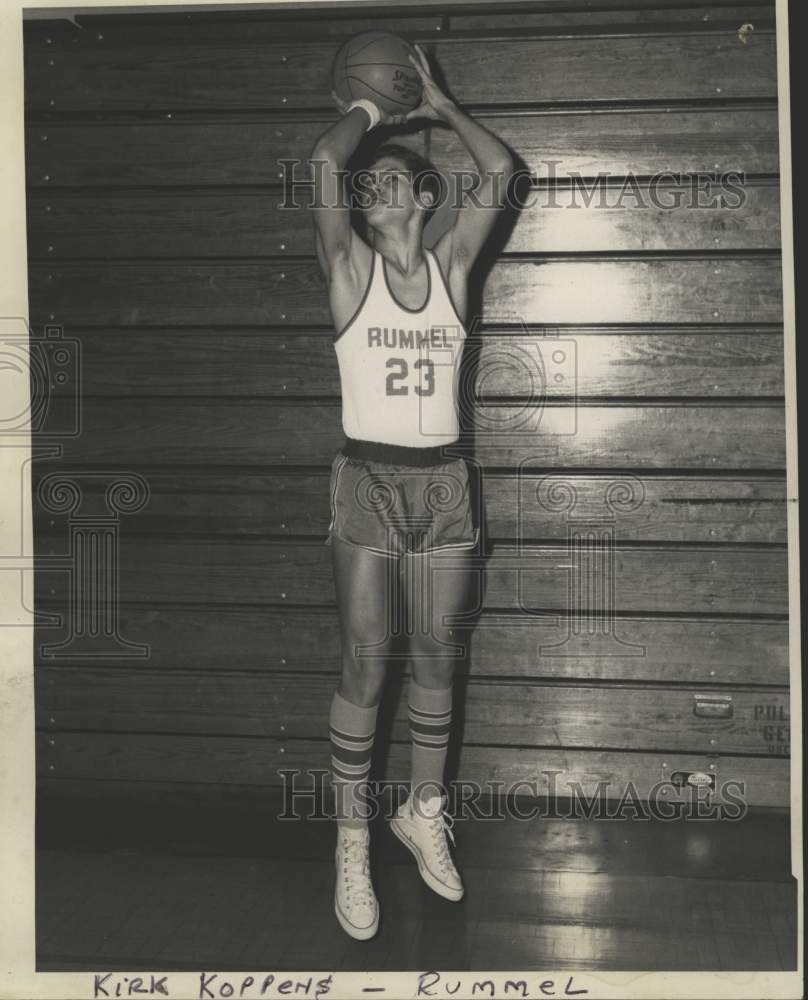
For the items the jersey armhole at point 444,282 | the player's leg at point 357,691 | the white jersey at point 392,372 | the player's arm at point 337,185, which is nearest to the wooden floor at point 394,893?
the player's leg at point 357,691

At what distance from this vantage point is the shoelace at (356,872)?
3.83m

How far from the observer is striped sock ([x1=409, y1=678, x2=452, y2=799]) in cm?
403

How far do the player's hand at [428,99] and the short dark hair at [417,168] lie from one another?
0.18 m

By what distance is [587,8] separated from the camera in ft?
13.7

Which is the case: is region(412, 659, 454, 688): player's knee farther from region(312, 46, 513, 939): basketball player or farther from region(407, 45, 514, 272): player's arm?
region(407, 45, 514, 272): player's arm

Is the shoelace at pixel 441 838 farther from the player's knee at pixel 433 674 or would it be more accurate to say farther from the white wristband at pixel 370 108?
the white wristband at pixel 370 108

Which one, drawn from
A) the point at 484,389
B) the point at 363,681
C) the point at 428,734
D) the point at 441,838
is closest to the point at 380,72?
the point at 484,389

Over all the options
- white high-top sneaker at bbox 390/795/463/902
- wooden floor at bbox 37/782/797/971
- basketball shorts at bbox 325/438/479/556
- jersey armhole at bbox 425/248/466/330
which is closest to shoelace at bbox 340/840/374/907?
wooden floor at bbox 37/782/797/971

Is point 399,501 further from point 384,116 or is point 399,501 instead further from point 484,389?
point 384,116

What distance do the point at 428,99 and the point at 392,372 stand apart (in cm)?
94

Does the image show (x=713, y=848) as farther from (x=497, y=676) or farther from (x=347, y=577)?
(x=347, y=577)

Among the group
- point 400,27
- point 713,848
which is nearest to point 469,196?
point 400,27

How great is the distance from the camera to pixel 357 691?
A: 396 cm

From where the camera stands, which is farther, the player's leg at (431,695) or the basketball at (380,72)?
the player's leg at (431,695)
